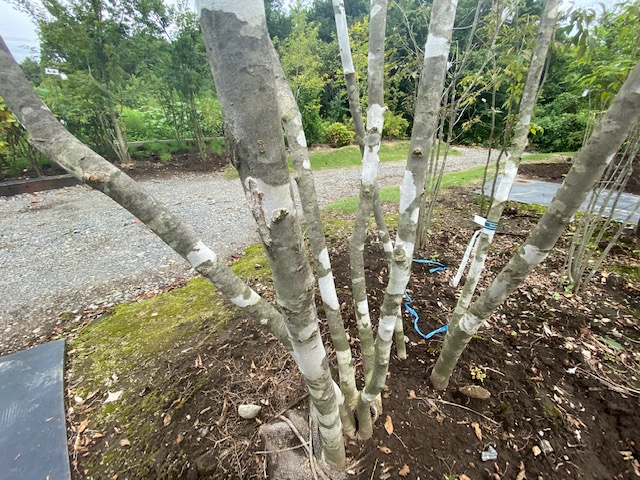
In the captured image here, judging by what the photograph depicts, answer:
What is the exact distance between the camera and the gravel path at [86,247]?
307cm

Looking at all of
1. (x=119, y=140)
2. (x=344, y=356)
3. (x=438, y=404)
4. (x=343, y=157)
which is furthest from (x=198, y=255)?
(x=343, y=157)

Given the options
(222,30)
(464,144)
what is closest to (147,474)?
(222,30)

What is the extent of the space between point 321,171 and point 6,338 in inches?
306

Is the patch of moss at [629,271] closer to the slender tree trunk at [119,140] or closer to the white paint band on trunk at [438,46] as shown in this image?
the white paint band on trunk at [438,46]

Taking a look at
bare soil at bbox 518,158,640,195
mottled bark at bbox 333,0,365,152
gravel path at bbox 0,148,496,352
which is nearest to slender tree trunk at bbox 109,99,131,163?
gravel path at bbox 0,148,496,352

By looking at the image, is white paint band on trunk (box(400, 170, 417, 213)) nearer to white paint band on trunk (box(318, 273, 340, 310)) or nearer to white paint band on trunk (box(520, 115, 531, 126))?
white paint band on trunk (box(318, 273, 340, 310))

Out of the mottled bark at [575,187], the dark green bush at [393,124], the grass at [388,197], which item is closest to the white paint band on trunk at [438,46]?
the mottled bark at [575,187]

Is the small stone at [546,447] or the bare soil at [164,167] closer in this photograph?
the small stone at [546,447]

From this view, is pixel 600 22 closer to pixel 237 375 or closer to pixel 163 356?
pixel 237 375

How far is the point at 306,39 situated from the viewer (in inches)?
408

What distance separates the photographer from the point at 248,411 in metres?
1.62

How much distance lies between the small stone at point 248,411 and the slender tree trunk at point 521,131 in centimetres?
130

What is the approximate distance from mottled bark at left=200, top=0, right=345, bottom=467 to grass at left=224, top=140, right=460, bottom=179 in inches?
323

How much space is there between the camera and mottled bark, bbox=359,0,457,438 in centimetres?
88
